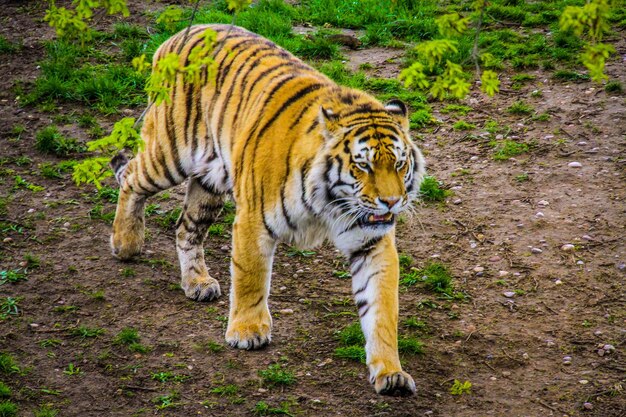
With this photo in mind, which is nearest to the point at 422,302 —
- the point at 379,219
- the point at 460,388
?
the point at 460,388

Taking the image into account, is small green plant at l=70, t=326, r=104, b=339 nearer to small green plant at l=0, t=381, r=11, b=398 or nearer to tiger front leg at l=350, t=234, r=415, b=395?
small green plant at l=0, t=381, r=11, b=398

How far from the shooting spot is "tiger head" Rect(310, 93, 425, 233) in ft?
15.3

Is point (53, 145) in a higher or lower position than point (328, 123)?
lower

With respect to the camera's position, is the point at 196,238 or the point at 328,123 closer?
the point at 328,123

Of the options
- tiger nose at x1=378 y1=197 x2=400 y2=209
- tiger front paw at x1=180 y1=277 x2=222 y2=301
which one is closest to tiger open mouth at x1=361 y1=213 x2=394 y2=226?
tiger nose at x1=378 y1=197 x2=400 y2=209

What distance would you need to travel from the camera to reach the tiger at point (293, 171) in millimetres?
4773

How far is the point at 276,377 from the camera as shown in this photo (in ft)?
16.4

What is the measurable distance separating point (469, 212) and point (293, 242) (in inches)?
91.4

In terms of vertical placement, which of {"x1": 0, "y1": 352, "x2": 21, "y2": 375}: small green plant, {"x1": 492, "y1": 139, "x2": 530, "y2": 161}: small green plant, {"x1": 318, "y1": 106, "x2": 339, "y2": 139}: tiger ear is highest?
{"x1": 318, "y1": 106, "x2": 339, "y2": 139}: tiger ear

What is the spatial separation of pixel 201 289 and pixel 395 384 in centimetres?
172

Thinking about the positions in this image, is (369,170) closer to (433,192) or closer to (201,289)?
(201,289)

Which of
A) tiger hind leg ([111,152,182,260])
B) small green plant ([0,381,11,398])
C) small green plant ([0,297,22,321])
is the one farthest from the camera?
tiger hind leg ([111,152,182,260])

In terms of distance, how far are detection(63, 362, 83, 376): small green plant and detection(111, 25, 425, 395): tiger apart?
0.93m

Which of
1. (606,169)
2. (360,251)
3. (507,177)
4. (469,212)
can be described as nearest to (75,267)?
(360,251)
